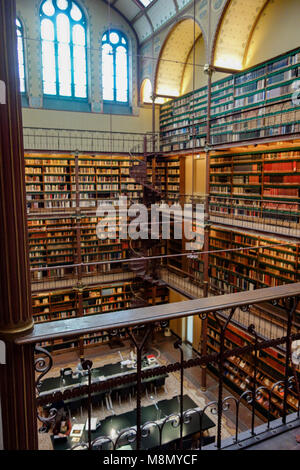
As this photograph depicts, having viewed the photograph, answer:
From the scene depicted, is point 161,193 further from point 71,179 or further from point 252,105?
point 252,105

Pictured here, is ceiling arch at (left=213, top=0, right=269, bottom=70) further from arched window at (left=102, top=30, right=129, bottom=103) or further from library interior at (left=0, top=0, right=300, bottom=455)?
arched window at (left=102, top=30, right=129, bottom=103)

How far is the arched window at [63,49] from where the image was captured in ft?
30.3

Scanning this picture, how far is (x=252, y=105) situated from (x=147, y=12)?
4.81 metres

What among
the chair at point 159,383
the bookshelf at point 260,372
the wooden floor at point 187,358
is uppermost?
the bookshelf at point 260,372

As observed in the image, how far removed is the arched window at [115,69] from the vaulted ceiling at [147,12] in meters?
0.55

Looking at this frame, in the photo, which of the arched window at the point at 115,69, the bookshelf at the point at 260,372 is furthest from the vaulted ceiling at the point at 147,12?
the bookshelf at the point at 260,372

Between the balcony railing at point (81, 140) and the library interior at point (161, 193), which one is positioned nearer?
the library interior at point (161, 193)

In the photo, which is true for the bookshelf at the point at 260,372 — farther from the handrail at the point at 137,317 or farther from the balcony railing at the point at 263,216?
the handrail at the point at 137,317

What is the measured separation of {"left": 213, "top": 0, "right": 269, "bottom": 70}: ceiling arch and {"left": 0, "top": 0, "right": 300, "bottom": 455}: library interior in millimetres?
26

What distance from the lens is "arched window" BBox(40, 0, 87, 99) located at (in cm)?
923

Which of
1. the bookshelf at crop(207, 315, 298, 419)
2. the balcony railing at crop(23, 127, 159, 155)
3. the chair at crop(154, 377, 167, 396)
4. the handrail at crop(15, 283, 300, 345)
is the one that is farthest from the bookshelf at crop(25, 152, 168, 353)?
the handrail at crop(15, 283, 300, 345)

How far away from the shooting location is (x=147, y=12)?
9.48 metres

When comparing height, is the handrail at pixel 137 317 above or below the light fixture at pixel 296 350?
above

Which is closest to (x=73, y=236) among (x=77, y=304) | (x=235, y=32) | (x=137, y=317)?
(x=77, y=304)
